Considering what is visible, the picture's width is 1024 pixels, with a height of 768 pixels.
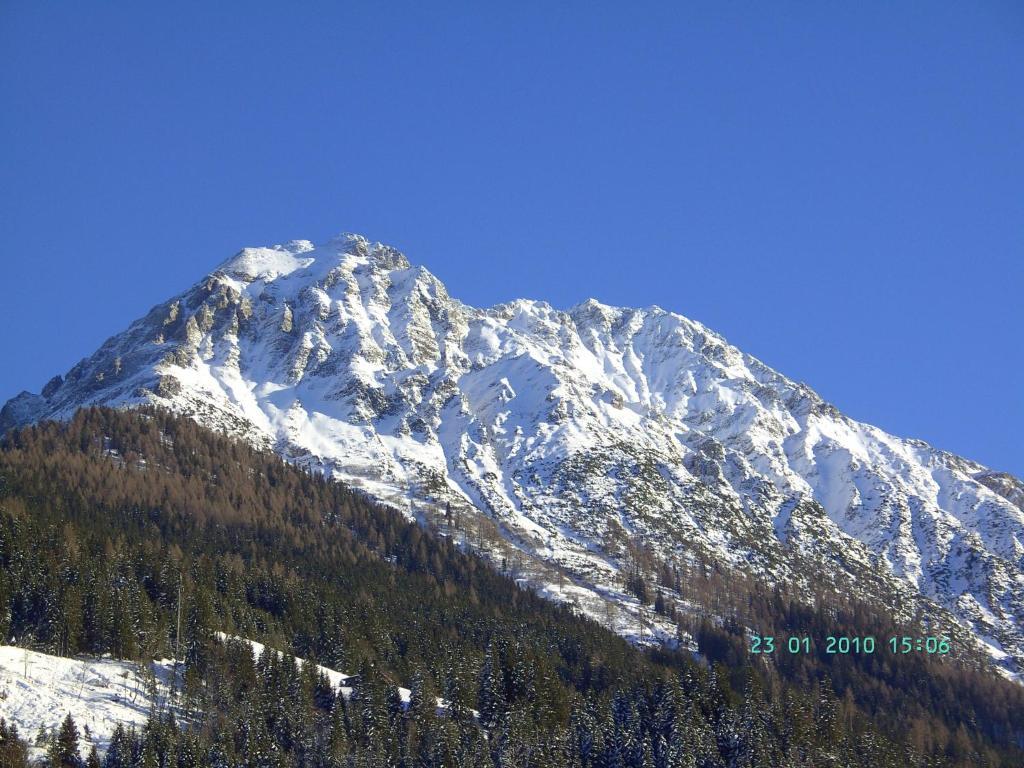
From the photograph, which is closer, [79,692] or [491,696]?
[79,692]

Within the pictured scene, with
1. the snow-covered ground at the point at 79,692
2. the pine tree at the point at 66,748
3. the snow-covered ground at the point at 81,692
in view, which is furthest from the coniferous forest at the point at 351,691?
the snow-covered ground at the point at 79,692

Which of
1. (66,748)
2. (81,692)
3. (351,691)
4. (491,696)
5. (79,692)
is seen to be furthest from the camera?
(491,696)

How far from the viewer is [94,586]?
474 feet

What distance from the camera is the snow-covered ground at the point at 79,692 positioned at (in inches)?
4451

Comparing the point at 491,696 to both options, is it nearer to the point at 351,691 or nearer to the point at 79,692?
the point at 351,691

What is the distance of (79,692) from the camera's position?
401 ft

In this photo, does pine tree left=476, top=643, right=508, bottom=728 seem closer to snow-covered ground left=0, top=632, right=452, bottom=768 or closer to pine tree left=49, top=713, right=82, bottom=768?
snow-covered ground left=0, top=632, right=452, bottom=768

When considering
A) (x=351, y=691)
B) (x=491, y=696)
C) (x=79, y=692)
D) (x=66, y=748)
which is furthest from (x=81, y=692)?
(x=491, y=696)

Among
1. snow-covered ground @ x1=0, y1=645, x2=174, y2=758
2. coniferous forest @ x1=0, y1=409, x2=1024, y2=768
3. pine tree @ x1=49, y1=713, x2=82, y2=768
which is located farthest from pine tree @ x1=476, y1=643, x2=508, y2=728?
pine tree @ x1=49, y1=713, x2=82, y2=768

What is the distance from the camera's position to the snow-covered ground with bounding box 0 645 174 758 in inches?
4451

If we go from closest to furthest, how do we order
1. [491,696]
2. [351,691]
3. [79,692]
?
[79,692] < [351,691] < [491,696]

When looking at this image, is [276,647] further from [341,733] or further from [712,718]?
[712,718]

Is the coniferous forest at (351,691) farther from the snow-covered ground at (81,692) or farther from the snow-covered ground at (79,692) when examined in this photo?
the snow-covered ground at (79,692)

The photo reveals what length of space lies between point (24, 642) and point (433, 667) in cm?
5532
